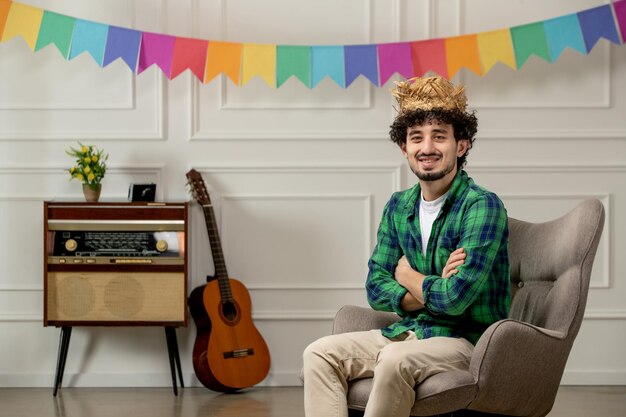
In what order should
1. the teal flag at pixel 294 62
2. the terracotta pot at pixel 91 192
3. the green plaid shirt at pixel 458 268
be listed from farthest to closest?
the teal flag at pixel 294 62, the terracotta pot at pixel 91 192, the green plaid shirt at pixel 458 268

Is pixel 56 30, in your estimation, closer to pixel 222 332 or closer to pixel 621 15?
pixel 222 332

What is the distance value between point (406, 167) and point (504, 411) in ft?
6.93

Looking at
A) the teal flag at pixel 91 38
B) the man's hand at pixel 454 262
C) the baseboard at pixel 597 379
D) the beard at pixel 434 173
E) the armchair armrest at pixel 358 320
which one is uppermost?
the teal flag at pixel 91 38

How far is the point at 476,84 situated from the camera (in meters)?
4.42

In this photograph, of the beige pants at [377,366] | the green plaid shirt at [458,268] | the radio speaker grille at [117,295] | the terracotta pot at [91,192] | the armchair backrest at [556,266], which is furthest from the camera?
the terracotta pot at [91,192]

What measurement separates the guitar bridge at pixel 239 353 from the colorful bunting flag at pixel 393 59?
1373 millimetres

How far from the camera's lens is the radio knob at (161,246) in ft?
13.4

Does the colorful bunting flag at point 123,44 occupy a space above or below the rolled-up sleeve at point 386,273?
above

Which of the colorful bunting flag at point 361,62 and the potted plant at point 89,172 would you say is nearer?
the potted plant at point 89,172

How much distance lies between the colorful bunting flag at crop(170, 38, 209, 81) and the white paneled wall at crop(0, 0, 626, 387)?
0.54 feet

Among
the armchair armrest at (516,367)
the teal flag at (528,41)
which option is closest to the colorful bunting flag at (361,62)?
the teal flag at (528,41)

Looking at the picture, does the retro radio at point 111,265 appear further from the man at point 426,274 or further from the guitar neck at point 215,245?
the man at point 426,274

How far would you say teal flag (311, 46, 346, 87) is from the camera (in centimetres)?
427

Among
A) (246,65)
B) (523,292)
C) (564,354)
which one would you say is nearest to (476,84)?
(246,65)
